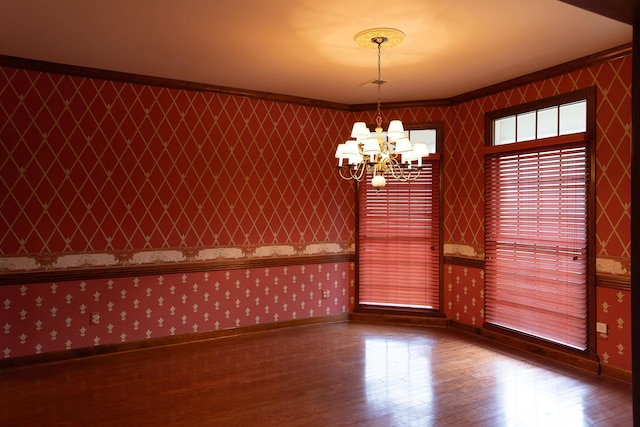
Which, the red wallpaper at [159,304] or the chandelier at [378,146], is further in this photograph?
the red wallpaper at [159,304]

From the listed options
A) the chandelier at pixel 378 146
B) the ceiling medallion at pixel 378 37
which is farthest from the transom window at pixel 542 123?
the ceiling medallion at pixel 378 37

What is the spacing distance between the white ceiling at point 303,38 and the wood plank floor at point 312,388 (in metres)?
2.83

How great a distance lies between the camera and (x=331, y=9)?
317cm

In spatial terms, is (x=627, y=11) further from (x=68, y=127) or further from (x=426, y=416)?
(x=68, y=127)

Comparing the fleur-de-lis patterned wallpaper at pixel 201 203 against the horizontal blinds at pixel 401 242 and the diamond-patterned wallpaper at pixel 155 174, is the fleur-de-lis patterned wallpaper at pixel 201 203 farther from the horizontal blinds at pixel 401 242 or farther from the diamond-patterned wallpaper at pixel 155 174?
the horizontal blinds at pixel 401 242

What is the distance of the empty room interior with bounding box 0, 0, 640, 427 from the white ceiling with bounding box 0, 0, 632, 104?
0.09 feet

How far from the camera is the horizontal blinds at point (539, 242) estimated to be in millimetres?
4312

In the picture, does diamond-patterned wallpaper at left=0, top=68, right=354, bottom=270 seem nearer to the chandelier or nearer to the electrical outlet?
the electrical outlet

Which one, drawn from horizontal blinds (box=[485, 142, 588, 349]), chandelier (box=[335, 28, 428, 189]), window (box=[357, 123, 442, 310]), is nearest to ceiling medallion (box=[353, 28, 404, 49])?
chandelier (box=[335, 28, 428, 189])

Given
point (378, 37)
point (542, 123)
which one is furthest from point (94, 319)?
point (542, 123)

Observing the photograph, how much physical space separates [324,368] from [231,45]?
9.74 ft

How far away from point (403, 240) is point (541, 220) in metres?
1.73

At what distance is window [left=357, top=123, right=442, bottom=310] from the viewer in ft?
19.0

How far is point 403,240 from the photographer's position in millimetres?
5883
